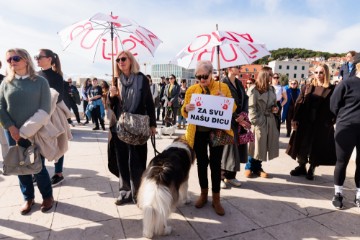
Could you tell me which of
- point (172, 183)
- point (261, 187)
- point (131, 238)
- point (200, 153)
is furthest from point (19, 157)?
point (261, 187)

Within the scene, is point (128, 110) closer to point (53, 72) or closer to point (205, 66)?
point (205, 66)

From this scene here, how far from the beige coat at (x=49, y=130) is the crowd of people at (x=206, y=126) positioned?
0.07 feet

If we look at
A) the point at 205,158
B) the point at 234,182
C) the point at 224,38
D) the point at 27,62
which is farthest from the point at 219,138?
the point at 27,62

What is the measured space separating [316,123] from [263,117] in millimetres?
983

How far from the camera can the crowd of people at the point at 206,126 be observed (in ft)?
9.97

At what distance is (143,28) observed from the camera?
4074 mm

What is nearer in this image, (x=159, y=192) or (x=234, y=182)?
(x=159, y=192)

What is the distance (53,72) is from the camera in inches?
167

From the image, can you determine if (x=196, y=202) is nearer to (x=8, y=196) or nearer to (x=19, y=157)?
(x=19, y=157)

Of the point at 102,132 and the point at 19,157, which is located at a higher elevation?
the point at 19,157

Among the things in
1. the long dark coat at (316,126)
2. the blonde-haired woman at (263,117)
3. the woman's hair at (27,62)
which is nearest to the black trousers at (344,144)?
the long dark coat at (316,126)

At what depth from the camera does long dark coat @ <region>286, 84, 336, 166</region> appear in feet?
14.1

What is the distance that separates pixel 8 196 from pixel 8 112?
1681mm

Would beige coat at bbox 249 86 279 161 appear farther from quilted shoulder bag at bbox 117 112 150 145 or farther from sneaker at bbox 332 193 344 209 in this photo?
quilted shoulder bag at bbox 117 112 150 145
